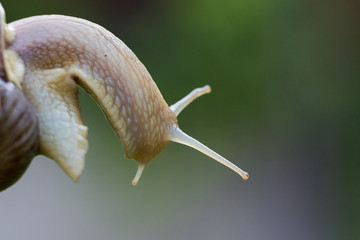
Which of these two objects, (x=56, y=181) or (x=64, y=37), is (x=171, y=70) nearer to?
(x=56, y=181)

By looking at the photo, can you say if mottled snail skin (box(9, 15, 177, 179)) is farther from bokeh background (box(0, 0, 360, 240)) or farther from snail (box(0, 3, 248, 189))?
bokeh background (box(0, 0, 360, 240))

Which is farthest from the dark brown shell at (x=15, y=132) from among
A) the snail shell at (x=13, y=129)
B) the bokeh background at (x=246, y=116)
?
the bokeh background at (x=246, y=116)

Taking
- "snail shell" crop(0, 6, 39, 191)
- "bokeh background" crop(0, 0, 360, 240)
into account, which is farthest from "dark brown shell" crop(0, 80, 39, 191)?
"bokeh background" crop(0, 0, 360, 240)

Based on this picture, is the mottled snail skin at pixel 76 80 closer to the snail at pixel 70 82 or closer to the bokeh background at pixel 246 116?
the snail at pixel 70 82

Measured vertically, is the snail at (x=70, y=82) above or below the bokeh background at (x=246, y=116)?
above

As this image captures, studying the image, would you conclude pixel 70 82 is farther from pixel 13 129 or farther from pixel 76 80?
pixel 13 129

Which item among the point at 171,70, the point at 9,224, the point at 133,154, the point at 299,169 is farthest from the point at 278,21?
the point at 133,154

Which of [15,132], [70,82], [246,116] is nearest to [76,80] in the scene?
[70,82]
